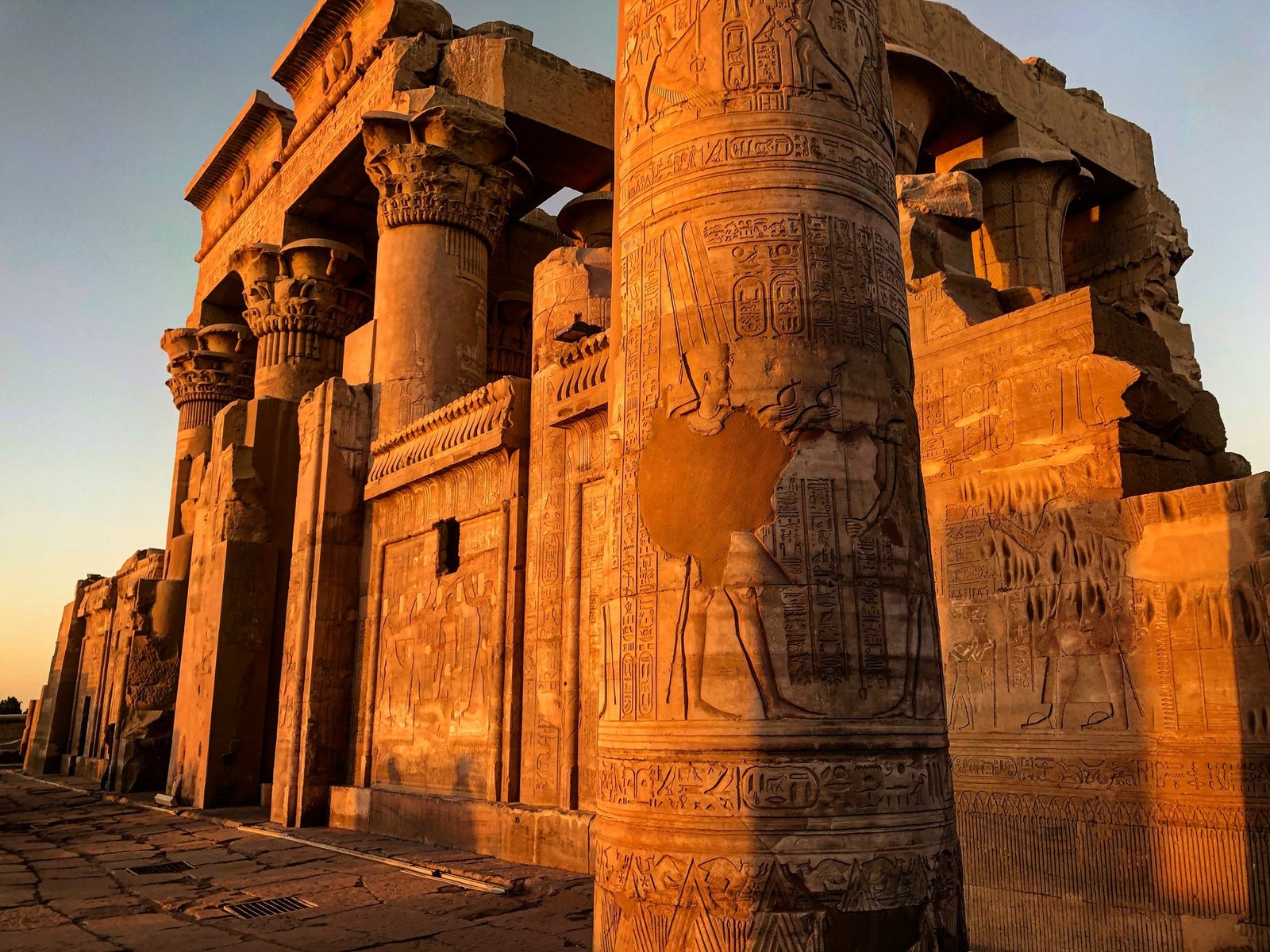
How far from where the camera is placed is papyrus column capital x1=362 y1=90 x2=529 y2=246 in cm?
1034

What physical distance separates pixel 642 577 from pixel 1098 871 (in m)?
2.81

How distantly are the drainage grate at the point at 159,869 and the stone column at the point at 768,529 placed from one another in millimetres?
4239

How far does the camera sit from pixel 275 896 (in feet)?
17.5

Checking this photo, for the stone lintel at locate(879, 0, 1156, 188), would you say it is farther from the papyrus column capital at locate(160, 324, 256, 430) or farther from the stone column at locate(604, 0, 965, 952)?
the papyrus column capital at locate(160, 324, 256, 430)

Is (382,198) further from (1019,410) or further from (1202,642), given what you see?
(1202,642)

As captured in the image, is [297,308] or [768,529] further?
[297,308]

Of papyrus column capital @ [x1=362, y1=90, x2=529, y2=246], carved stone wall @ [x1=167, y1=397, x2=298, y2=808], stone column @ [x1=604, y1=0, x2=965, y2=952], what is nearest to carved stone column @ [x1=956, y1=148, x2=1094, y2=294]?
papyrus column capital @ [x1=362, y1=90, x2=529, y2=246]

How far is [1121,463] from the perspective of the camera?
4750mm

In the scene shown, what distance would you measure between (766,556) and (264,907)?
3607mm

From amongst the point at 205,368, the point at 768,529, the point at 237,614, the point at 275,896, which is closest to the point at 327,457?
the point at 237,614

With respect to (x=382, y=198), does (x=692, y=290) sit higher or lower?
lower

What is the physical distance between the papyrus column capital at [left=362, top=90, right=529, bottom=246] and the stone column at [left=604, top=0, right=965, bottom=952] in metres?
7.01

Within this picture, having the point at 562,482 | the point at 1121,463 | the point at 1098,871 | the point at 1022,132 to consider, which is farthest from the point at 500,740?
the point at 1022,132

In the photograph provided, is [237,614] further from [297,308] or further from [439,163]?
[439,163]
